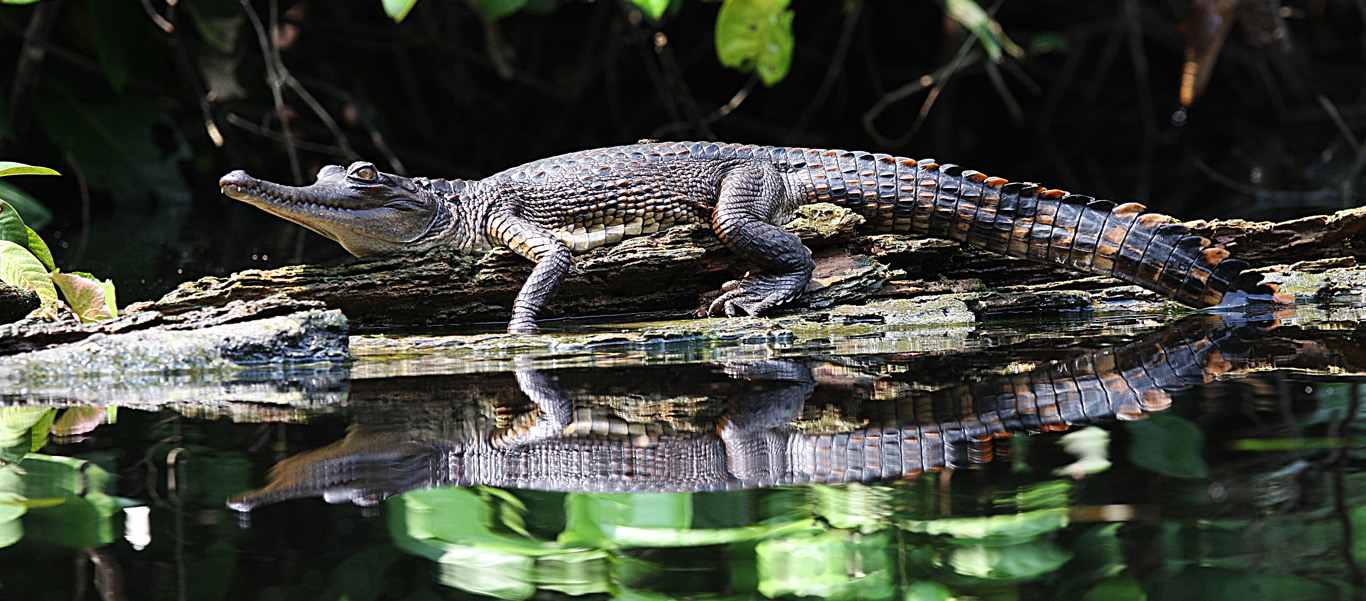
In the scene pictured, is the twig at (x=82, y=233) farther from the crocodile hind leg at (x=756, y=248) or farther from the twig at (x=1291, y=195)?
the twig at (x=1291, y=195)

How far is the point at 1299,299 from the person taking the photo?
4027 mm

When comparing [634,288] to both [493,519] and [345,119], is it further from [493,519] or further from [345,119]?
[345,119]

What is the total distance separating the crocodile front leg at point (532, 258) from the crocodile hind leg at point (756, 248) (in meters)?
0.48

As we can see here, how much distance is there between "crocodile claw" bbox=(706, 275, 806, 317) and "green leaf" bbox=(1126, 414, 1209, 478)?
1.70m

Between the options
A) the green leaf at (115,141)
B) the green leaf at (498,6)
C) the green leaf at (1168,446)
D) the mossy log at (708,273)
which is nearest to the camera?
the green leaf at (1168,446)

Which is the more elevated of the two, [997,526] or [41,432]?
[41,432]

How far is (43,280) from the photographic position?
361cm

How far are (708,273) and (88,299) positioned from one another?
1.80 meters

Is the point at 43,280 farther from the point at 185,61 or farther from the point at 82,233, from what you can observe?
the point at 185,61

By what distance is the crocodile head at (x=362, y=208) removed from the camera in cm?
401

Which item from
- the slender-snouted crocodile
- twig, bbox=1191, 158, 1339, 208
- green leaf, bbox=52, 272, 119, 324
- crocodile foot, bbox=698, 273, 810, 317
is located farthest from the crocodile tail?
twig, bbox=1191, 158, 1339, 208

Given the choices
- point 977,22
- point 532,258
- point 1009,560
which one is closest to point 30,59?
point 532,258

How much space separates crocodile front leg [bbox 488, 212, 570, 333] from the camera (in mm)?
3977

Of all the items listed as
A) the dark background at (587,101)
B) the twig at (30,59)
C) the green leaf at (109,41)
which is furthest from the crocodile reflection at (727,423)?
the twig at (30,59)
